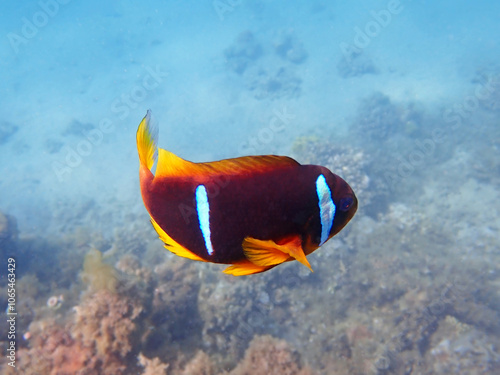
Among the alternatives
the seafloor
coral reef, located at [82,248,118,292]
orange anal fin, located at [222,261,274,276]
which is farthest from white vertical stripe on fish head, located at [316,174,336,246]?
coral reef, located at [82,248,118,292]

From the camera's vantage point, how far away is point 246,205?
0.88 m

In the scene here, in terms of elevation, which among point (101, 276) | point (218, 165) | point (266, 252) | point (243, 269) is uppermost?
point (218, 165)

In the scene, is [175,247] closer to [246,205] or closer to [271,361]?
[246,205]

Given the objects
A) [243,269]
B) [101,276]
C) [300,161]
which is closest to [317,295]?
[101,276]

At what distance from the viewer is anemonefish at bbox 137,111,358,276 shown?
0.88 meters

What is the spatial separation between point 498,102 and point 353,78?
8739 mm

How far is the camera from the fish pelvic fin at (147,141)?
105 cm

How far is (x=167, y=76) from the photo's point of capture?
25.3 meters

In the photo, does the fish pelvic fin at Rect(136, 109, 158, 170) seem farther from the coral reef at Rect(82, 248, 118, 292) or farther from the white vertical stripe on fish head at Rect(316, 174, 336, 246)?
the coral reef at Rect(82, 248, 118, 292)

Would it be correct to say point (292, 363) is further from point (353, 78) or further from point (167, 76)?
point (167, 76)

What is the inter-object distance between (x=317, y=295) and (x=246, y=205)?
5727 millimetres

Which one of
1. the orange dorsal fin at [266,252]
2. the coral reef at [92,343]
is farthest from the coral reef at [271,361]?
the orange dorsal fin at [266,252]

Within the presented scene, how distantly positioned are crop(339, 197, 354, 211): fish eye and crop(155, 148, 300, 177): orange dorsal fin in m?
0.20

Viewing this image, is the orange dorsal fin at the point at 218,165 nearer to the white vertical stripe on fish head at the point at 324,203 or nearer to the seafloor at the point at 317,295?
the white vertical stripe on fish head at the point at 324,203
